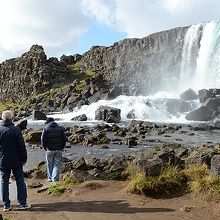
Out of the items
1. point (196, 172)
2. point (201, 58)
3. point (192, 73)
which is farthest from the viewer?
point (192, 73)

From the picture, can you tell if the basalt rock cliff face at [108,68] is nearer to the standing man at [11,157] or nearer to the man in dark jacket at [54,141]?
the man in dark jacket at [54,141]

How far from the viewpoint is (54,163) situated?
17266mm

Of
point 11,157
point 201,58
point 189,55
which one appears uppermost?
point 189,55

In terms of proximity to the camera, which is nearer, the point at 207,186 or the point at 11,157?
the point at 11,157

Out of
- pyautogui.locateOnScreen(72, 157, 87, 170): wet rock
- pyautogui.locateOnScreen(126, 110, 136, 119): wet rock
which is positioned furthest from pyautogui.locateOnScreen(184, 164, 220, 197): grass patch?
pyautogui.locateOnScreen(126, 110, 136, 119): wet rock

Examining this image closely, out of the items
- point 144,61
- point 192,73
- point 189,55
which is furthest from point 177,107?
point 144,61

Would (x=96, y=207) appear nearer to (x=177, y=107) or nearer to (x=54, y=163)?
(x=54, y=163)

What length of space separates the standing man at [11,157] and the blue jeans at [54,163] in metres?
4.26

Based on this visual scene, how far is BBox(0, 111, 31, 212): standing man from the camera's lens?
12578mm

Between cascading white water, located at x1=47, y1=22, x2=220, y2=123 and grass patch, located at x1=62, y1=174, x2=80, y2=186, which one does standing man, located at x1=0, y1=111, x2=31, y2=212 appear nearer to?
grass patch, located at x1=62, y1=174, x2=80, y2=186

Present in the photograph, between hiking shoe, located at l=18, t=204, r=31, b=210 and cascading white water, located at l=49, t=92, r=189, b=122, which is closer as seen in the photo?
hiking shoe, located at l=18, t=204, r=31, b=210

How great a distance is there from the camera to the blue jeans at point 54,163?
55.9 feet

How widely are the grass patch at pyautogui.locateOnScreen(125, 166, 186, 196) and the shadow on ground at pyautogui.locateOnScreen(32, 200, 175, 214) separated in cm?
71

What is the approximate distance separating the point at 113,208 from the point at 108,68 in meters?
115
